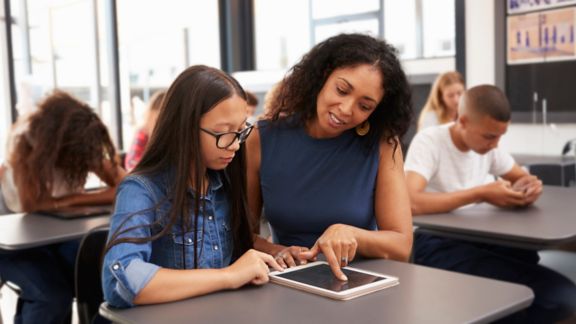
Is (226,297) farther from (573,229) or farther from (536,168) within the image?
(536,168)

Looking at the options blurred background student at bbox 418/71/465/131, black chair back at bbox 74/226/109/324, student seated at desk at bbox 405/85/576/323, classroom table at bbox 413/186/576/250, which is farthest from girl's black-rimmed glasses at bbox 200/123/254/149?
blurred background student at bbox 418/71/465/131

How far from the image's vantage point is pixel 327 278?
133 cm

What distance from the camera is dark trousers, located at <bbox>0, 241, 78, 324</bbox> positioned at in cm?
235

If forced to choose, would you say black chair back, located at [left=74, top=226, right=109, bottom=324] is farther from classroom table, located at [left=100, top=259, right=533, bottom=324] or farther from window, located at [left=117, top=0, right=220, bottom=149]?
window, located at [left=117, top=0, right=220, bottom=149]

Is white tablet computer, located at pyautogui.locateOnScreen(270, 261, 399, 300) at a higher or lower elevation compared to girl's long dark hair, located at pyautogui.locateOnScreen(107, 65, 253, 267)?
lower

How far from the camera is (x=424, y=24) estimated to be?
4.70 metres

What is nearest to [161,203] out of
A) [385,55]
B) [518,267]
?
[385,55]

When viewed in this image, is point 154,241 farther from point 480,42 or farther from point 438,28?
point 438,28

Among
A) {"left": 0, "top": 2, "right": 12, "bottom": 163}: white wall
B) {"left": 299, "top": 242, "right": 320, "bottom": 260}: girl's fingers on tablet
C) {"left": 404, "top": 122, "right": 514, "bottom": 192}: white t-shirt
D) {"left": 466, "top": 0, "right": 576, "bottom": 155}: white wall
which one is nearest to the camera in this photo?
{"left": 299, "top": 242, "right": 320, "bottom": 260}: girl's fingers on tablet

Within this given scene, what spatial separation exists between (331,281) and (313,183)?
467mm

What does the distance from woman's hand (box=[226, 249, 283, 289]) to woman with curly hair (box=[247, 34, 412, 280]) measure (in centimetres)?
30

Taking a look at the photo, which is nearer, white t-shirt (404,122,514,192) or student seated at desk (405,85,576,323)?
student seated at desk (405,85,576,323)

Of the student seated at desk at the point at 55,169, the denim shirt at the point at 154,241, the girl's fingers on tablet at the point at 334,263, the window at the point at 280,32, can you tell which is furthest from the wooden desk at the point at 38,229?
the window at the point at 280,32

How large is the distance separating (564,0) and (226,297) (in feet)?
11.4
